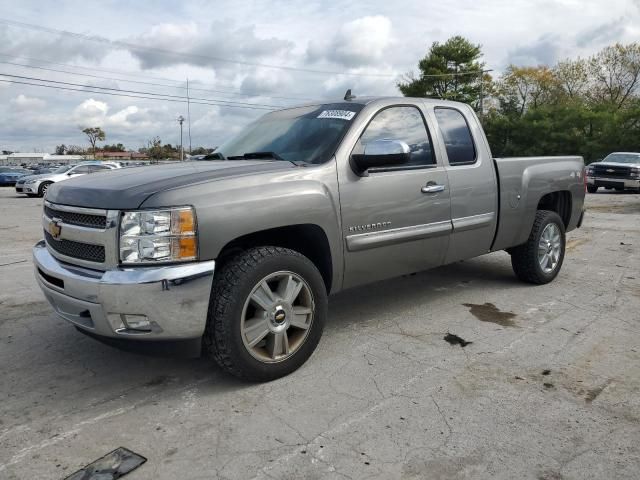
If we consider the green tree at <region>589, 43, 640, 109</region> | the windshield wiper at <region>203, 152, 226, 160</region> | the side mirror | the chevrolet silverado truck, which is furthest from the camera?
the green tree at <region>589, 43, 640, 109</region>

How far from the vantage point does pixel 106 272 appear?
2832 mm

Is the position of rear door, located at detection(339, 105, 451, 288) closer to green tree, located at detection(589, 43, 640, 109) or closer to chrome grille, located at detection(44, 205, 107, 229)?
chrome grille, located at detection(44, 205, 107, 229)

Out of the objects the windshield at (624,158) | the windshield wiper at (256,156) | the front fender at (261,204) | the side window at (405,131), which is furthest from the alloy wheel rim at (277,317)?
the windshield at (624,158)

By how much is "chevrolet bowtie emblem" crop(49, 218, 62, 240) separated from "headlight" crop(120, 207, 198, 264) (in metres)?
0.64

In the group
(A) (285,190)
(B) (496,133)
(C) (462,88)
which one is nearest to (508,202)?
(A) (285,190)

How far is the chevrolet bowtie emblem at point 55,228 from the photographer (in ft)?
10.5

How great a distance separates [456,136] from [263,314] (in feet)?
7.97

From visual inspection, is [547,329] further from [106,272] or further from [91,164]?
[91,164]

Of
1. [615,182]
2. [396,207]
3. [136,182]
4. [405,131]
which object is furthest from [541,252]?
[615,182]

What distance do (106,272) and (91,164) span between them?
22199mm

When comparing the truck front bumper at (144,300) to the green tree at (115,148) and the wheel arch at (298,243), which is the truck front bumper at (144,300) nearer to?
the wheel arch at (298,243)

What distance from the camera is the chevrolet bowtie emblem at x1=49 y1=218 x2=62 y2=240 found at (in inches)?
126

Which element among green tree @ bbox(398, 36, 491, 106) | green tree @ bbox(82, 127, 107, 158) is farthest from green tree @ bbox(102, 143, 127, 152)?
green tree @ bbox(398, 36, 491, 106)

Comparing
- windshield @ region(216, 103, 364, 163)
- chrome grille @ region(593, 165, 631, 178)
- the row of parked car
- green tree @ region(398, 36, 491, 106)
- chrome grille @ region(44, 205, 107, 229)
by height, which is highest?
green tree @ region(398, 36, 491, 106)
